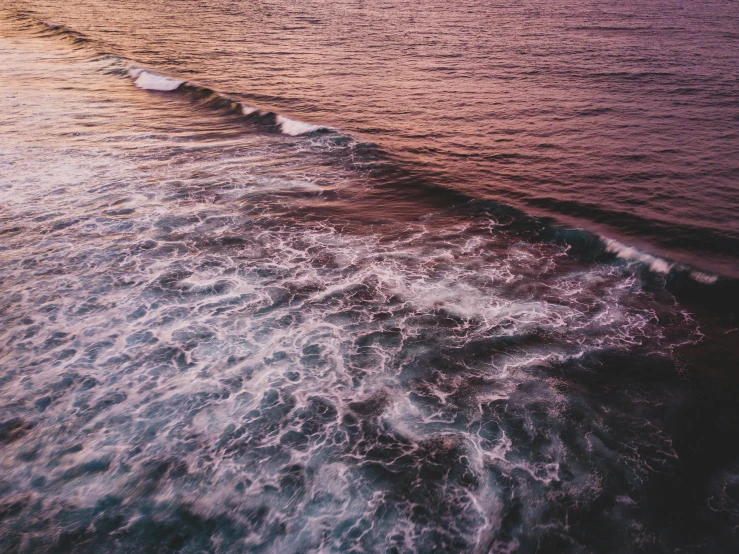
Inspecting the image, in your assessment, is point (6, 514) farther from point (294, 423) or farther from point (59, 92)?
point (59, 92)

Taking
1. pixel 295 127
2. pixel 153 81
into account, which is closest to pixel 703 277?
pixel 295 127

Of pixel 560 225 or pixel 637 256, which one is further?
pixel 560 225

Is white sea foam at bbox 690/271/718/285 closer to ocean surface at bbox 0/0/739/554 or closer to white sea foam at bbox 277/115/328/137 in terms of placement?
ocean surface at bbox 0/0/739/554

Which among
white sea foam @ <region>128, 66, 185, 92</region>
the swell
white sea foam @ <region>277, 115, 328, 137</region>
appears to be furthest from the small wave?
white sea foam @ <region>128, 66, 185, 92</region>

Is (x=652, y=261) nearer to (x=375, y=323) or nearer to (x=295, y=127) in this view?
(x=375, y=323)

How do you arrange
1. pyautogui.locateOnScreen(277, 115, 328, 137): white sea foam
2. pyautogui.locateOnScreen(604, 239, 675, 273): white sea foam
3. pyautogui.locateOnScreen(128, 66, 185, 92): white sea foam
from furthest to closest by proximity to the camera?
pyautogui.locateOnScreen(128, 66, 185, 92): white sea foam → pyautogui.locateOnScreen(277, 115, 328, 137): white sea foam → pyautogui.locateOnScreen(604, 239, 675, 273): white sea foam

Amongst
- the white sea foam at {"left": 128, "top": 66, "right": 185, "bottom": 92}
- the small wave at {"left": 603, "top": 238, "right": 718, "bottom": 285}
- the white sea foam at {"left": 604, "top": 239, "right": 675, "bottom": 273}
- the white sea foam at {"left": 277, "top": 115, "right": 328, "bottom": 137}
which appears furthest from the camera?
the white sea foam at {"left": 128, "top": 66, "right": 185, "bottom": 92}

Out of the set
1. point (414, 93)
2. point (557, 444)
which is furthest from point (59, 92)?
point (557, 444)
